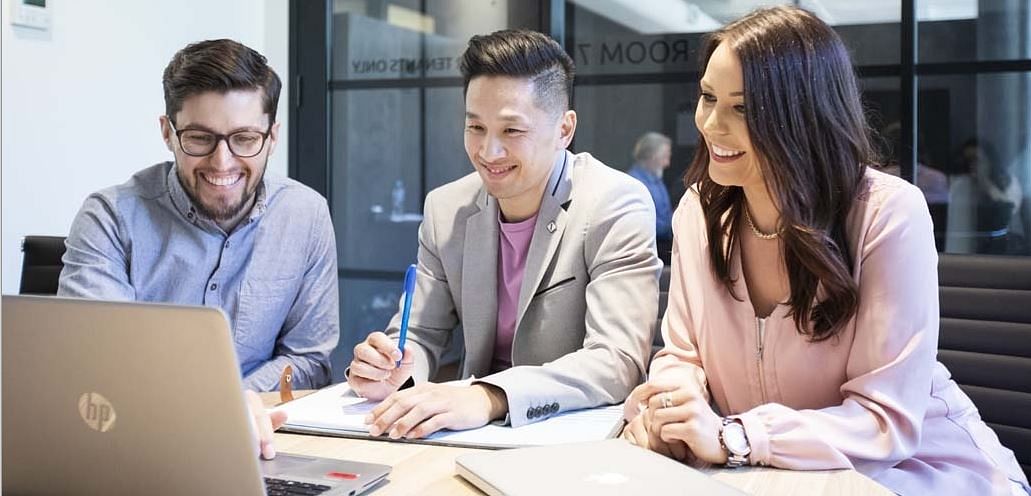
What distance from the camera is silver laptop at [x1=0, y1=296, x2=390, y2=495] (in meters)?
0.91

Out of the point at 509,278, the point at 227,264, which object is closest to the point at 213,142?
the point at 227,264

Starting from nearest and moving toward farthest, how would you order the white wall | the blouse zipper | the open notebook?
the open notebook → the blouse zipper → the white wall

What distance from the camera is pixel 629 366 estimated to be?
1715mm

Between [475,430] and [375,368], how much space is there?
0.80 ft

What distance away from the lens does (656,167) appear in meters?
3.90

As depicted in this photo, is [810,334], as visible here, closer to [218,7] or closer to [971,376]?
[971,376]

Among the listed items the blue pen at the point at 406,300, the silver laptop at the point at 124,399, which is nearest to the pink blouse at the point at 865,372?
the blue pen at the point at 406,300

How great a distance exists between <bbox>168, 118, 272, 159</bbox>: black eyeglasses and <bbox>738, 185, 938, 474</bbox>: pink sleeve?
3.85 feet

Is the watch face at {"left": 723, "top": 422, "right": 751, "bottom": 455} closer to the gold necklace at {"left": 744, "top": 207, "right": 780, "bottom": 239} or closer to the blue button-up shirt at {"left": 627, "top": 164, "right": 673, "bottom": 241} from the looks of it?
the gold necklace at {"left": 744, "top": 207, "right": 780, "bottom": 239}

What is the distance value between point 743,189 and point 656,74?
230cm

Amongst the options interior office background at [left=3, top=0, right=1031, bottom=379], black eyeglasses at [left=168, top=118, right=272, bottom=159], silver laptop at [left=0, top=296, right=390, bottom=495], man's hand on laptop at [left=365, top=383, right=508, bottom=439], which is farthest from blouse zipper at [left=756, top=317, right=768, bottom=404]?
interior office background at [left=3, top=0, right=1031, bottom=379]

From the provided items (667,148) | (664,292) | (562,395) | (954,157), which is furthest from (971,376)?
(667,148)

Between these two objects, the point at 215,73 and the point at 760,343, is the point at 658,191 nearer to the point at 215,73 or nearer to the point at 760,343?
the point at 215,73

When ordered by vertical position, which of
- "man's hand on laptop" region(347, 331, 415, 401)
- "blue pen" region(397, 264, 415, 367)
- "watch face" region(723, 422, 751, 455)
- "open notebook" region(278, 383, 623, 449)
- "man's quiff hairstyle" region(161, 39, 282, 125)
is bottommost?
"open notebook" region(278, 383, 623, 449)
